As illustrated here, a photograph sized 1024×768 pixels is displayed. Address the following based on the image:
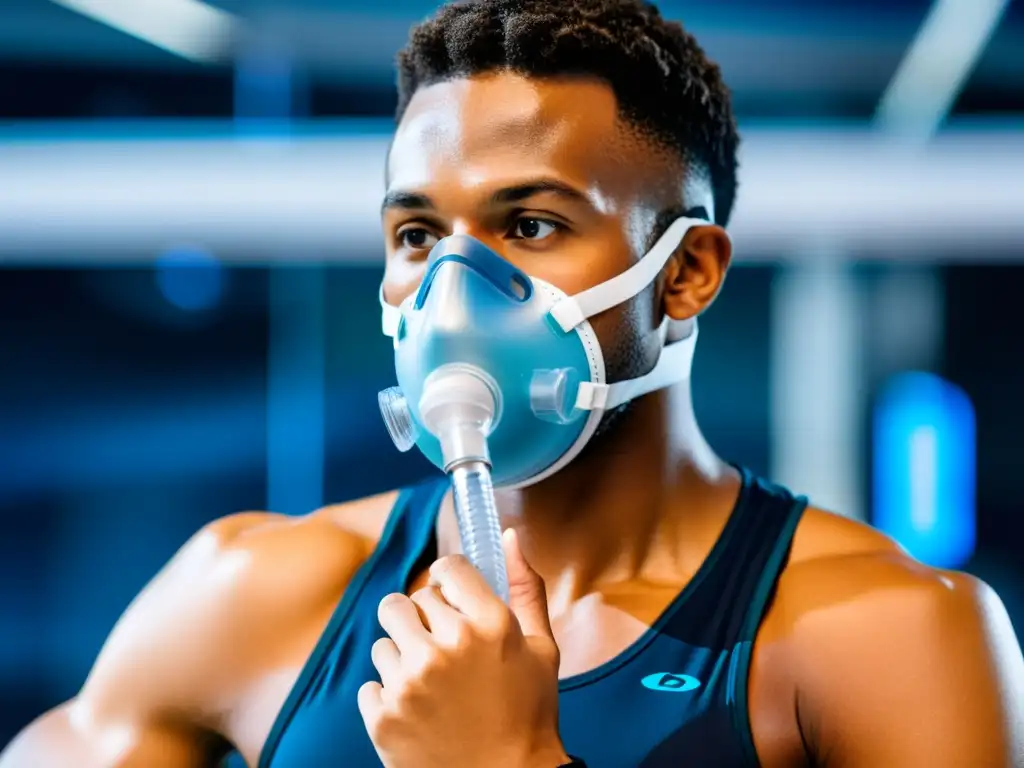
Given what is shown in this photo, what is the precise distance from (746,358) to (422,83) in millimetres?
1502

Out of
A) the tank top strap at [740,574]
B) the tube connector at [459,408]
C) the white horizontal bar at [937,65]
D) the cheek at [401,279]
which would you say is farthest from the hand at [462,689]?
the white horizontal bar at [937,65]

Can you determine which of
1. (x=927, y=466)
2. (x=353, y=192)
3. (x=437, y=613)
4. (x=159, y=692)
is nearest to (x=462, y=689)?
(x=437, y=613)

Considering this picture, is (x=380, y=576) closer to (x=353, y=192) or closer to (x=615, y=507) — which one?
(x=615, y=507)

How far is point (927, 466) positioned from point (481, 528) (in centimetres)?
186

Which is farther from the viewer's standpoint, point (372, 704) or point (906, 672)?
point (906, 672)

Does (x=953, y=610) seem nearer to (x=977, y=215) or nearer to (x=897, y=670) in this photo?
(x=897, y=670)

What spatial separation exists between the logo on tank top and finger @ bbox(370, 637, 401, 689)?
0.32m

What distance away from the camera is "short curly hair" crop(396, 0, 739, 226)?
1.28 metres

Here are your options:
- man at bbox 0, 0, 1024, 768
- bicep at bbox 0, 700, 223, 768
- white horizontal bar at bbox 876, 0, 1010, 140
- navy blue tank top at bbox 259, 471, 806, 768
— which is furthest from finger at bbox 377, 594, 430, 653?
white horizontal bar at bbox 876, 0, 1010, 140

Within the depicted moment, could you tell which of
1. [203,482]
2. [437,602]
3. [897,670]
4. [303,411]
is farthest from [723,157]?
[203,482]

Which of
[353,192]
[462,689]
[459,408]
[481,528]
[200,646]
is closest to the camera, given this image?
[462,689]

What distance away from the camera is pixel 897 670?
110 cm

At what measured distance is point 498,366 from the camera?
1132mm

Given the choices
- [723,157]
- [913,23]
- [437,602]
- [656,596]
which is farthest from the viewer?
[913,23]
